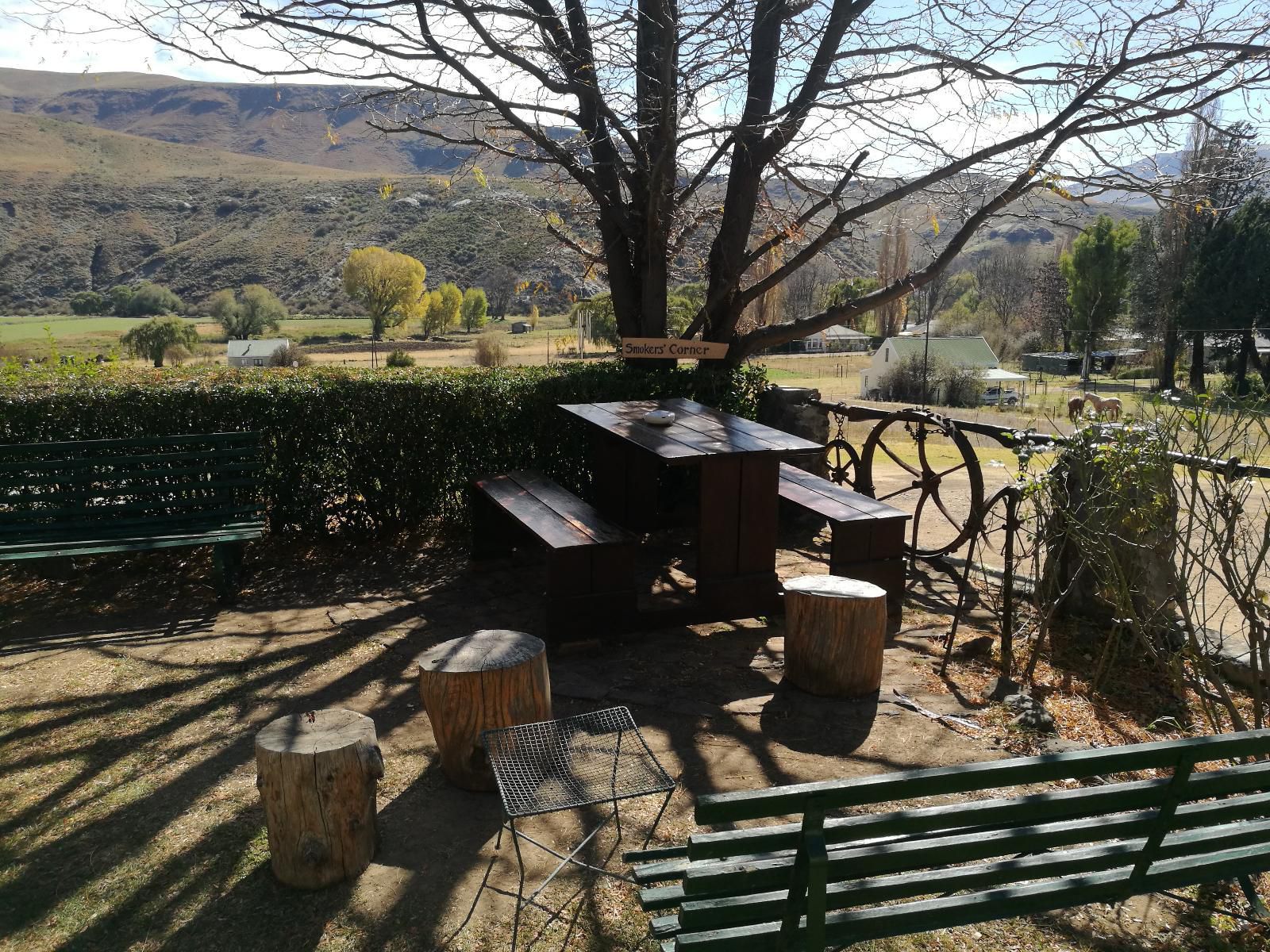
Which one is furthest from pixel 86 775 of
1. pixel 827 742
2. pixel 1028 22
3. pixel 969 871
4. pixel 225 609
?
pixel 1028 22

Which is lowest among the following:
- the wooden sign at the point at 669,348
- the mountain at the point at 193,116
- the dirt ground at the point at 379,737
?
the dirt ground at the point at 379,737

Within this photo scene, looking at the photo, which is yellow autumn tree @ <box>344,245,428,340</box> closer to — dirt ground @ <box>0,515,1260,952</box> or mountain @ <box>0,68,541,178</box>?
dirt ground @ <box>0,515,1260,952</box>

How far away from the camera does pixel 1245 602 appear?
3357mm

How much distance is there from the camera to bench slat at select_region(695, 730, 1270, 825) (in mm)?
1813

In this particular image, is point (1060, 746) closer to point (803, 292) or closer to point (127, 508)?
point (127, 508)

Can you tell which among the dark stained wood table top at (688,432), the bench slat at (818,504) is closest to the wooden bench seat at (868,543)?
the bench slat at (818,504)

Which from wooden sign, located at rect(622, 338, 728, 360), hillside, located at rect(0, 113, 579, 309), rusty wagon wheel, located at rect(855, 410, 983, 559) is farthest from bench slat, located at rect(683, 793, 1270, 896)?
hillside, located at rect(0, 113, 579, 309)

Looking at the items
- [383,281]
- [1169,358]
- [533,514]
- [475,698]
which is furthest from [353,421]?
[383,281]

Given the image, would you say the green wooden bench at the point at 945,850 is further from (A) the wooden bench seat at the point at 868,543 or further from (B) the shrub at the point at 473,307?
(B) the shrub at the point at 473,307

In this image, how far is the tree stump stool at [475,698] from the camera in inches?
136

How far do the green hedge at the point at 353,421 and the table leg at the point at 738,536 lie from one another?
239 cm

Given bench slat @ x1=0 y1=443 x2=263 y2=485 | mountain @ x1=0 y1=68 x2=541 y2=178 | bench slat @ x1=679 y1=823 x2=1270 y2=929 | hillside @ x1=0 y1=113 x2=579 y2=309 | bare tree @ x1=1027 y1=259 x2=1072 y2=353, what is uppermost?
mountain @ x1=0 y1=68 x2=541 y2=178

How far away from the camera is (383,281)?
50406 millimetres

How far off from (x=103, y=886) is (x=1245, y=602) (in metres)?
4.21
